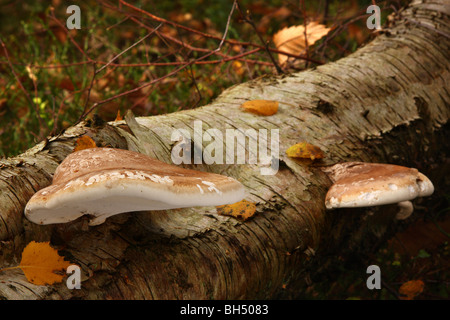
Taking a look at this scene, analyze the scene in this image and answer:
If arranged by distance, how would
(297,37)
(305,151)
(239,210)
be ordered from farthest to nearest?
(297,37), (305,151), (239,210)

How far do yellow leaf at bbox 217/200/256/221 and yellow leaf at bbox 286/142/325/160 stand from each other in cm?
49

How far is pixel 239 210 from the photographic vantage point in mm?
2061

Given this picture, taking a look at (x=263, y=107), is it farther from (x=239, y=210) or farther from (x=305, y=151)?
(x=239, y=210)

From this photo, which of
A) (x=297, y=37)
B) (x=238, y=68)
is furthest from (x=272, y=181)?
(x=238, y=68)

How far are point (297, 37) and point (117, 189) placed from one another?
299 cm

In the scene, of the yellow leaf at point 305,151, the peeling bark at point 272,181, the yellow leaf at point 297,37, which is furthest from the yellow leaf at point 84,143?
the yellow leaf at point 297,37

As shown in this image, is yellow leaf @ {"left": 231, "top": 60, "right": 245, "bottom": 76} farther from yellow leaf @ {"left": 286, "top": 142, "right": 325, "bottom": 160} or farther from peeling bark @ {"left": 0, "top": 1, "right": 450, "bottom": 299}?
yellow leaf @ {"left": 286, "top": 142, "right": 325, "bottom": 160}

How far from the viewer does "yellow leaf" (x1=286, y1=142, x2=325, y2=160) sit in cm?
243

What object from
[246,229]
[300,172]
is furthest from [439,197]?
[246,229]

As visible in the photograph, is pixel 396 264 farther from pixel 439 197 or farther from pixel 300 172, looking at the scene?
pixel 300 172

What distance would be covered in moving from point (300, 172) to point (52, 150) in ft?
3.98

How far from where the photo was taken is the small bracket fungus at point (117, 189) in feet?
4.43

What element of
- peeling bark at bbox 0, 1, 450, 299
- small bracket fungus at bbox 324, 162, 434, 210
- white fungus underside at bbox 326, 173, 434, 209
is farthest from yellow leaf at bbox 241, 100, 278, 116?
white fungus underside at bbox 326, 173, 434, 209

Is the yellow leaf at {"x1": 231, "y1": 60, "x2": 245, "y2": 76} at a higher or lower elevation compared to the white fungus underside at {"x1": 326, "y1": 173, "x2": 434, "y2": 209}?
higher
